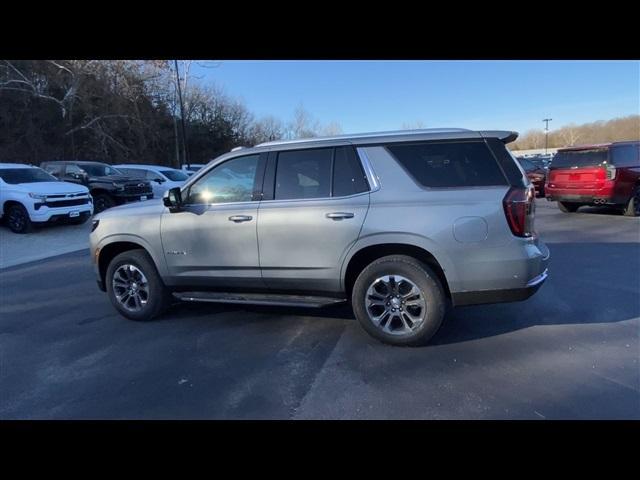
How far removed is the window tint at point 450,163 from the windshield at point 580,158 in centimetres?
836

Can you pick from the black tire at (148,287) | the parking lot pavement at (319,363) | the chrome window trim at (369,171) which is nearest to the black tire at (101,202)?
the parking lot pavement at (319,363)

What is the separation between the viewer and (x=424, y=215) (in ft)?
10.8

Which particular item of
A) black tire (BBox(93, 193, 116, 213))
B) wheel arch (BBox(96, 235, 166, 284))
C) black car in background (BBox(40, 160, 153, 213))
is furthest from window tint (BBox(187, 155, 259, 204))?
black tire (BBox(93, 193, 116, 213))

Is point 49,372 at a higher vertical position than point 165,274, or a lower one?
lower

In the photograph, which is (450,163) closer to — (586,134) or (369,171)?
(369,171)

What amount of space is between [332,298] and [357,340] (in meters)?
0.48

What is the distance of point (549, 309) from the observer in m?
4.23

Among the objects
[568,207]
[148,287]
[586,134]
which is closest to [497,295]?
[148,287]

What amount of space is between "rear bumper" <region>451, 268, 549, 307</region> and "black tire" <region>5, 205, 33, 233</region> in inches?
440

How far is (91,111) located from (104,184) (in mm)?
17163

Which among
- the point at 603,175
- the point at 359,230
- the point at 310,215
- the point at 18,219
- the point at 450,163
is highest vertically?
the point at 450,163
